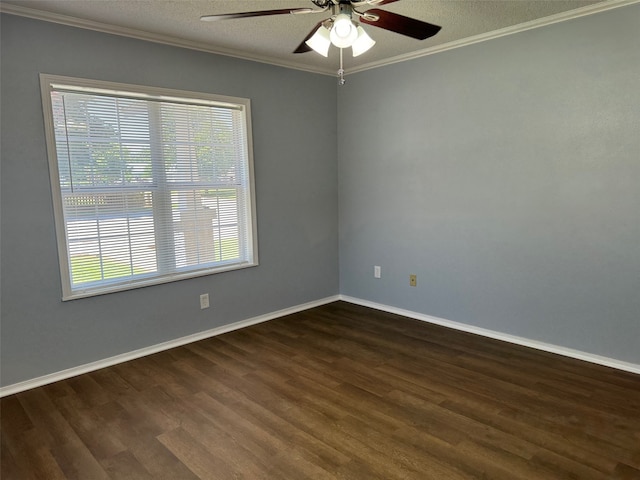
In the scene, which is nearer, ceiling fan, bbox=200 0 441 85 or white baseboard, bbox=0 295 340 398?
ceiling fan, bbox=200 0 441 85

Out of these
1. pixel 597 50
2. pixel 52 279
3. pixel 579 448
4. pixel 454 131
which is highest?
pixel 597 50

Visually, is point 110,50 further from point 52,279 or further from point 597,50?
point 597,50

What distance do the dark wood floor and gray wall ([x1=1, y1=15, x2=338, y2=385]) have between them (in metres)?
0.28

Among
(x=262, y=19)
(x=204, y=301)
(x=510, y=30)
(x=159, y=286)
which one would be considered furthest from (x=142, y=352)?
(x=510, y=30)

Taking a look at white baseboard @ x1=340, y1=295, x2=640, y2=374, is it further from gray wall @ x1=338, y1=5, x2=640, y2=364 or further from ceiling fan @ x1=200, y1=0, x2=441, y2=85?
ceiling fan @ x1=200, y1=0, x2=441, y2=85

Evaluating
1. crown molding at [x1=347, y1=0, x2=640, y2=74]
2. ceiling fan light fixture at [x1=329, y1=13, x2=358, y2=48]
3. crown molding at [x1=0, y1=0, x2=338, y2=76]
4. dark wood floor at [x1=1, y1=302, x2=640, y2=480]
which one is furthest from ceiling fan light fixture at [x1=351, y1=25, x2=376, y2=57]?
dark wood floor at [x1=1, y1=302, x2=640, y2=480]

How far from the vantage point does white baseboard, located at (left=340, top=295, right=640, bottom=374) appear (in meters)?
2.89

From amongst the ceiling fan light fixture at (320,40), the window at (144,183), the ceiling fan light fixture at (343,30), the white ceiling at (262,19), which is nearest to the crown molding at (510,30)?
the white ceiling at (262,19)

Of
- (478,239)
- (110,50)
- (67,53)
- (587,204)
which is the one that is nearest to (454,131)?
(478,239)

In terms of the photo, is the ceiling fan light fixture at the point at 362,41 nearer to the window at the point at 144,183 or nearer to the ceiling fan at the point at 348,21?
the ceiling fan at the point at 348,21

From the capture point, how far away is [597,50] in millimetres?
2764

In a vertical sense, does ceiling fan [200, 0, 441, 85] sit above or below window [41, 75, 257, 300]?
above

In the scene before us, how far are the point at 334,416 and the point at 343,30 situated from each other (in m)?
1.98

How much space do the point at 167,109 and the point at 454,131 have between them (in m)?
2.29
